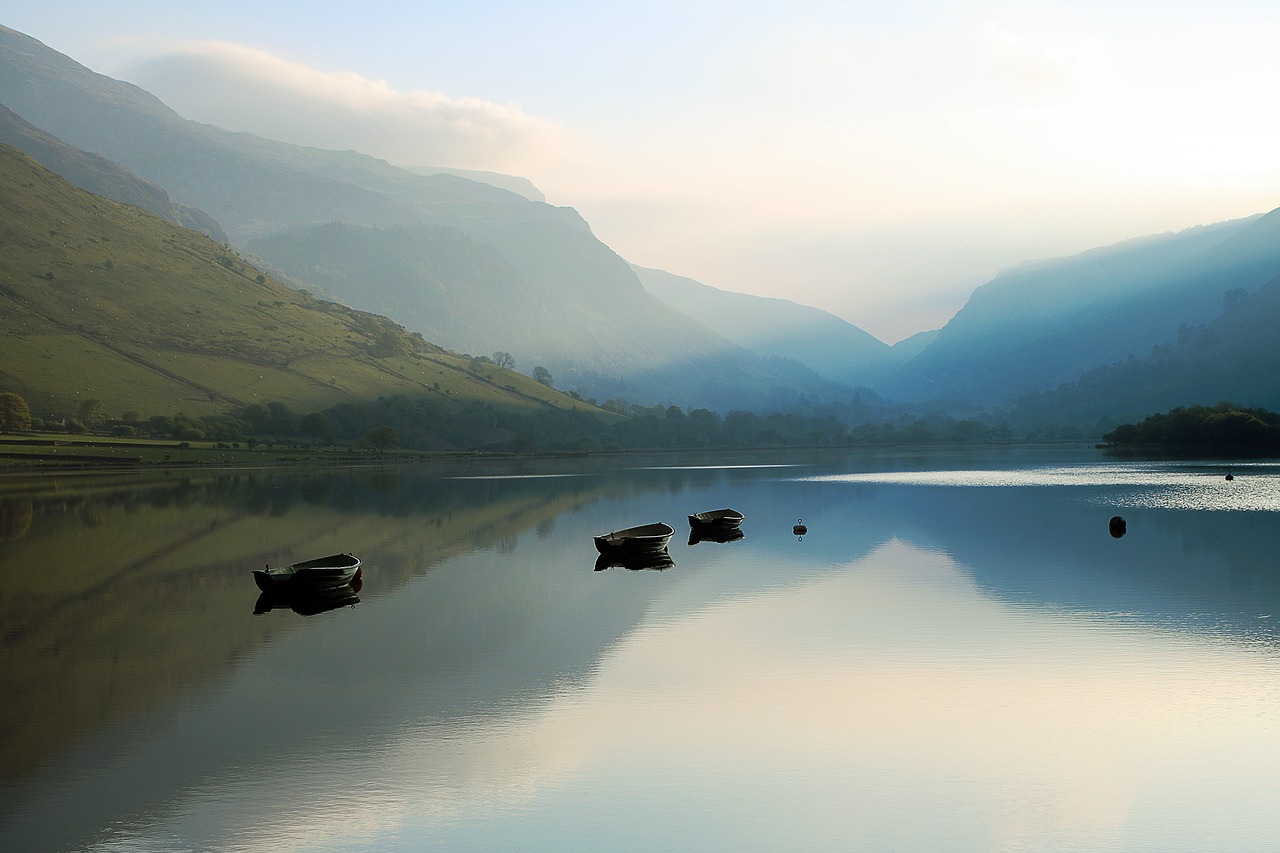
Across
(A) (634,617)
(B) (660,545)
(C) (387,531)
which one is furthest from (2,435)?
(A) (634,617)

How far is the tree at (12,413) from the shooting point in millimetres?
188875

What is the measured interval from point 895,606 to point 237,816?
96.1 feet

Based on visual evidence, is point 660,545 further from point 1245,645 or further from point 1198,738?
point 1198,738

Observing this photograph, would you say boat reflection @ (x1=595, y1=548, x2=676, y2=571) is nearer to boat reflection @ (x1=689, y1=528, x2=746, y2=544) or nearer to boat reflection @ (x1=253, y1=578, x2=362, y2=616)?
boat reflection @ (x1=689, y1=528, x2=746, y2=544)

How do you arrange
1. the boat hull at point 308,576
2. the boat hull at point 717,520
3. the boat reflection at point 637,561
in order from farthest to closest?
1. the boat hull at point 717,520
2. the boat reflection at point 637,561
3. the boat hull at point 308,576

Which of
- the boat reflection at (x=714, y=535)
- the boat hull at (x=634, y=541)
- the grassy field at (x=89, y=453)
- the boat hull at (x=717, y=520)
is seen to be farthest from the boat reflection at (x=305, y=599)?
the grassy field at (x=89, y=453)

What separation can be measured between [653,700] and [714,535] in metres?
45.7

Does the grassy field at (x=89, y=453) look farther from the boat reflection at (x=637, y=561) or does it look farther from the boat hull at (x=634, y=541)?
the boat reflection at (x=637, y=561)

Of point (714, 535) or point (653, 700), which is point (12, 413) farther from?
point (653, 700)

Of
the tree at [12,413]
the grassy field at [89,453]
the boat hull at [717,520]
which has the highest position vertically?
the tree at [12,413]

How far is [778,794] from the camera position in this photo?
20031 mm

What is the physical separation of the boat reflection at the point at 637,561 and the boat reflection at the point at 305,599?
14.9 meters

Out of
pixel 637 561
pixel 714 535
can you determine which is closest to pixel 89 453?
pixel 714 535

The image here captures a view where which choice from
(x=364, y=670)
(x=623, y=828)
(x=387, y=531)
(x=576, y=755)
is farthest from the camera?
(x=387, y=531)
